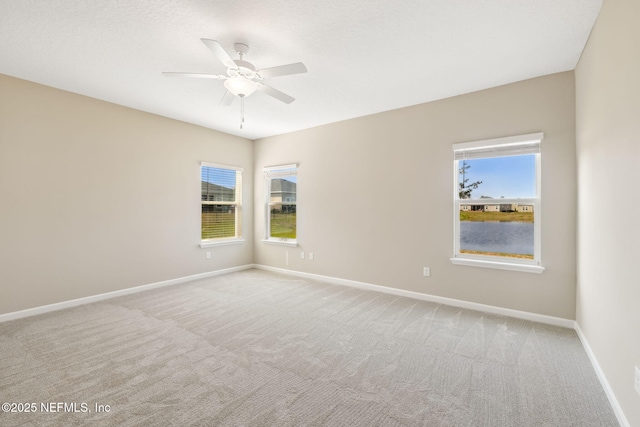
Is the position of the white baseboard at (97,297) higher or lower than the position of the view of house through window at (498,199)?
lower

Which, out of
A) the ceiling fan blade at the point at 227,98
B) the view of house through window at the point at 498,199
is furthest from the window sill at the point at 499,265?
the ceiling fan blade at the point at 227,98

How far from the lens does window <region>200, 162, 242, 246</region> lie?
512cm

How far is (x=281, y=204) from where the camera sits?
18.4ft

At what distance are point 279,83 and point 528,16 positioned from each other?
2.36 metres

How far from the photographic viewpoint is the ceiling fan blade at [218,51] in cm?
195

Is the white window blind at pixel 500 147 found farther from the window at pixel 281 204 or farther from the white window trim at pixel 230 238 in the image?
the white window trim at pixel 230 238

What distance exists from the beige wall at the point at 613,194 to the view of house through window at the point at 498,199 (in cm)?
57

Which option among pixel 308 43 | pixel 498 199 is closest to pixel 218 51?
pixel 308 43

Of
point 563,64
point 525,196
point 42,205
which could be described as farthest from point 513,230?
point 42,205

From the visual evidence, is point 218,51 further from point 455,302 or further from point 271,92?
point 455,302

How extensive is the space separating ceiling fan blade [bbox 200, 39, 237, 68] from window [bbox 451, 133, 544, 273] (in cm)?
285

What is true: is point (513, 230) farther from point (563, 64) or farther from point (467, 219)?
point (563, 64)

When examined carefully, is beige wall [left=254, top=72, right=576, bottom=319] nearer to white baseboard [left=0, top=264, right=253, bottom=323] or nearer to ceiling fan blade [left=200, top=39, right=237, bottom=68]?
white baseboard [left=0, top=264, right=253, bottom=323]

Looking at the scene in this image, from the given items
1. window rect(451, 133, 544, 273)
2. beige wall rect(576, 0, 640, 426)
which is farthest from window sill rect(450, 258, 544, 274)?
beige wall rect(576, 0, 640, 426)
